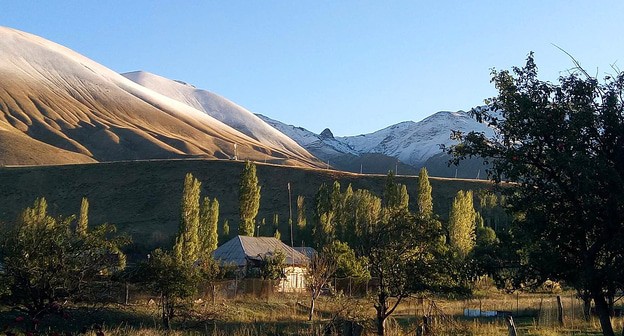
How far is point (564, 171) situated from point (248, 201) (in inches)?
2337

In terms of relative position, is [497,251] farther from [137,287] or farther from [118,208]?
[118,208]

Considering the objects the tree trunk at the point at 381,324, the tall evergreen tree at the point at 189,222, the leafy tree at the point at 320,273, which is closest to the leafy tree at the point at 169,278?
the leafy tree at the point at 320,273

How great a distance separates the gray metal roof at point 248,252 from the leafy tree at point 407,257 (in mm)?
30441

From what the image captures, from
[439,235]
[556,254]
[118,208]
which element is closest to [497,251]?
[556,254]

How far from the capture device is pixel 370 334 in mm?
19266

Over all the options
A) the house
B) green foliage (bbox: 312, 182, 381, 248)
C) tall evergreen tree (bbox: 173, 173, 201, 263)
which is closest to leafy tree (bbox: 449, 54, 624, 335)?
the house

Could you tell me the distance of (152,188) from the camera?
358ft

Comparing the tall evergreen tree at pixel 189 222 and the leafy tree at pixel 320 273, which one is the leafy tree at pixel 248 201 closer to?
the tall evergreen tree at pixel 189 222

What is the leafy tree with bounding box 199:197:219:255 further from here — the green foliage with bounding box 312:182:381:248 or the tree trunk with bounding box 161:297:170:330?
the tree trunk with bounding box 161:297:170:330

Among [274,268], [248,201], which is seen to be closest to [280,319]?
[274,268]

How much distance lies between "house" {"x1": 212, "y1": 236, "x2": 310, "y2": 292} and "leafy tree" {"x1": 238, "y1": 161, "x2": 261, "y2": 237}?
10398 millimetres

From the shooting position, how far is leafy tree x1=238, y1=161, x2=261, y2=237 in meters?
66.5

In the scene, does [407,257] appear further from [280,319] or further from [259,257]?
[259,257]

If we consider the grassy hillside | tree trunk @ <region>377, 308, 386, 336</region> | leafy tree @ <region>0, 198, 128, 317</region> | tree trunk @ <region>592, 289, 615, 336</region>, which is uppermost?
the grassy hillside
